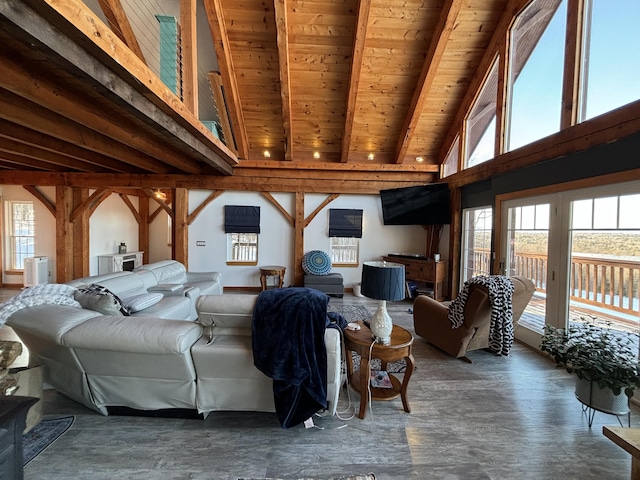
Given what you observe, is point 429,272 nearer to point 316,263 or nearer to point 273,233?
point 316,263

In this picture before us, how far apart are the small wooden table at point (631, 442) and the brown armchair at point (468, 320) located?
1.29 metres

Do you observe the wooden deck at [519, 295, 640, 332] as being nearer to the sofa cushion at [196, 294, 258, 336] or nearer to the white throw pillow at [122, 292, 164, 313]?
the sofa cushion at [196, 294, 258, 336]

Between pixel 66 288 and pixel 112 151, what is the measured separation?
2.36 metres

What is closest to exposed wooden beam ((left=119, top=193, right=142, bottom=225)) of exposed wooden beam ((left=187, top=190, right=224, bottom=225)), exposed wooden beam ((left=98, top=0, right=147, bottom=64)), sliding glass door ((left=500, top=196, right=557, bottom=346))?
exposed wooden beam ((left=187, top=190, right=224, bottom=225))

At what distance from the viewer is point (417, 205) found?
19.6 ft

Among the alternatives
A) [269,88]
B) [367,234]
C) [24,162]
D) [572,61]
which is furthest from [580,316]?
[24,162]

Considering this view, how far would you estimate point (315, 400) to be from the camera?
185 centimetres

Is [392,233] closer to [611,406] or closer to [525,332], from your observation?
[525,332]

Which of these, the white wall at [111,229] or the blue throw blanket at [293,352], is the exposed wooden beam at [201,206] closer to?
the white wall at [111,229]

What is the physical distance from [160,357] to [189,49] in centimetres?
347

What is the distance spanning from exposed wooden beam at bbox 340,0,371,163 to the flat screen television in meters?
1.50

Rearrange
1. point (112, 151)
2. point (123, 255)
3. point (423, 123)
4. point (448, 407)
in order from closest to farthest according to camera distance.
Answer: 1. point (448, 407)
2. point (112, 151)
3. point (423, 123)
4. point (123, 255)

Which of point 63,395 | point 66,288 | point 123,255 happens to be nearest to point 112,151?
point 66,288

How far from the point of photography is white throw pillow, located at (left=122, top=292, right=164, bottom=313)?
298 cm
